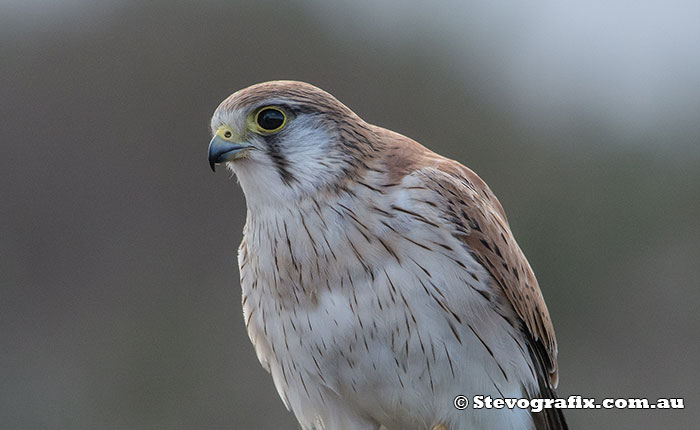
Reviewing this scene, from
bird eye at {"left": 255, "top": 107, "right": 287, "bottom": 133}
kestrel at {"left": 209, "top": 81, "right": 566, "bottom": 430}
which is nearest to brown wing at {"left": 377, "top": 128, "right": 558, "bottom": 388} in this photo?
kestrel at {"left": 209, "top": 81, "right": 566, "bottom": 430}

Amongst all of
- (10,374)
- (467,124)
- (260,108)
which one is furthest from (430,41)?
(260,108)

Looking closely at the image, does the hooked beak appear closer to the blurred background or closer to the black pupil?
the black pupil

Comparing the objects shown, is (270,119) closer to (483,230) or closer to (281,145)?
(281,145)

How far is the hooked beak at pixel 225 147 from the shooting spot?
323cm

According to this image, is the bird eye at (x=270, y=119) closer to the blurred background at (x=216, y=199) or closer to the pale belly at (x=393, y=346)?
the pale belly at (x=393, y=346)

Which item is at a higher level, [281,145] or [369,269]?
[281,145]

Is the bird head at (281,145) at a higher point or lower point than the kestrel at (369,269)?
higher

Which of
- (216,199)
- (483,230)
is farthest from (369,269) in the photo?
(216,199)

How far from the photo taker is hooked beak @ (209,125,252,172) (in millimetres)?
3227

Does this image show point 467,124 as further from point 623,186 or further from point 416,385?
point 416,385

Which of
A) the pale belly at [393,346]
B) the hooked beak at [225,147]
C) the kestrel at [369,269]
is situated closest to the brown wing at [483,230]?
the kestrel at [369,269]

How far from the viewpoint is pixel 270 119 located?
3283 millimetres

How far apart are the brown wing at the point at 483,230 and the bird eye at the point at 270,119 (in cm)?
41

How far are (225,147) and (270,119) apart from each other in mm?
185
